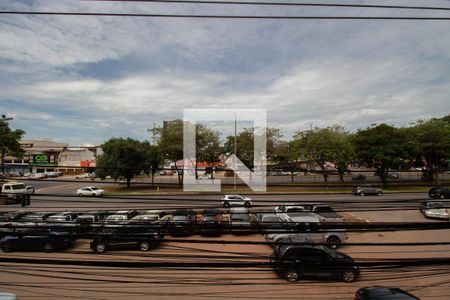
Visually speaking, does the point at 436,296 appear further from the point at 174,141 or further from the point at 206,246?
the point at 174,141

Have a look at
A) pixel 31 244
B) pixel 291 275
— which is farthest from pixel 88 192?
pixel 291 275

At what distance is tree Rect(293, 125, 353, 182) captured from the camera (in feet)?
80.1

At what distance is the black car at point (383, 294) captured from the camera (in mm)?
6094

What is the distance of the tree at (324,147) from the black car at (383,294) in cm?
1708

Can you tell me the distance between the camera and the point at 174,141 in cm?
2756

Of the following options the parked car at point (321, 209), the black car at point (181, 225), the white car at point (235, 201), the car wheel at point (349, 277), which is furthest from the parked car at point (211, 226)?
the car wheel at point (349, 277)

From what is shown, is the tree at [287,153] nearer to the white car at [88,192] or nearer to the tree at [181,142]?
the tree at [181,142]

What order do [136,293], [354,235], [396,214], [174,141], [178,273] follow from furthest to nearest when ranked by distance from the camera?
[174,141], [396,214], [354,235], [178,273], [136,293]

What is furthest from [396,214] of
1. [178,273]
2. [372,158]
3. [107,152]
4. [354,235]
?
[107,152]

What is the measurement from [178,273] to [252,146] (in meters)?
21.6

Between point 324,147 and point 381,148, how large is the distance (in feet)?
14.3

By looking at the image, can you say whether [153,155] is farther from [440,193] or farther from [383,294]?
[383,294]

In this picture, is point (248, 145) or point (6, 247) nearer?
point (6, 247)

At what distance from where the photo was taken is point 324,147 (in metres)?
24.8
